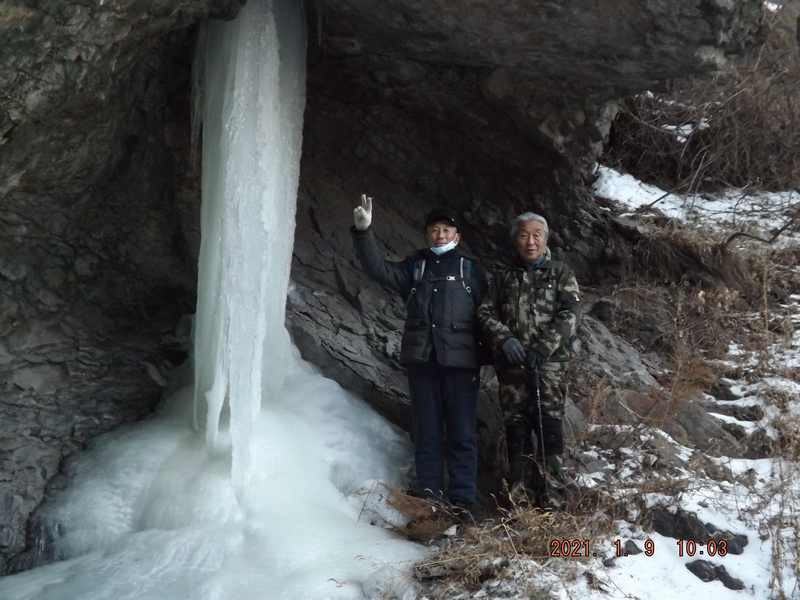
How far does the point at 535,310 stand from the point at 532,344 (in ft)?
0.63

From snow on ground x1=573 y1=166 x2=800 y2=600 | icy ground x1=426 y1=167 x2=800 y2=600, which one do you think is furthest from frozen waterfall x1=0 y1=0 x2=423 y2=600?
snow on ground x1=573 y1=166 x2=800 y2=600

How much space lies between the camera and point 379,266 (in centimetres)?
456

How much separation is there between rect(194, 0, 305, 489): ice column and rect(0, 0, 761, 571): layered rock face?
316 millimetres

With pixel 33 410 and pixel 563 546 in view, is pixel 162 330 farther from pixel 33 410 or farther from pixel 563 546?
pixel 563 546

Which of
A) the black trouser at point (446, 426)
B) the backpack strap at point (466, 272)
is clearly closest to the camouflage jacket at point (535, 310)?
the backpack strap at point (466, 272)

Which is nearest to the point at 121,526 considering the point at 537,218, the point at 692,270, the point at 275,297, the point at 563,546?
the point at 275,297

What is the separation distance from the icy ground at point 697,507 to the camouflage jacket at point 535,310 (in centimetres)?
87

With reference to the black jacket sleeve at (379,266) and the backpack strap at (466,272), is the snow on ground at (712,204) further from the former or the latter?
the black jacket sleeve at (379,266)

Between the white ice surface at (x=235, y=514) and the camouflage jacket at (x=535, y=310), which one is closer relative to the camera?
the white ice surface at (x=235, y=514)

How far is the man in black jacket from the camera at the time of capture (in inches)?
174

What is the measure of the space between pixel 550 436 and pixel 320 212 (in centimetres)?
281

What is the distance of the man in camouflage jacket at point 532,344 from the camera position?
4.26 m

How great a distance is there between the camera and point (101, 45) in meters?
3.77

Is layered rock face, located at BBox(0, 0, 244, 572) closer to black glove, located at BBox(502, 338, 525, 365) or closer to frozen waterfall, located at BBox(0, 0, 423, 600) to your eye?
frozen waterfall, located at BBox(0, 0, 423, 600)
